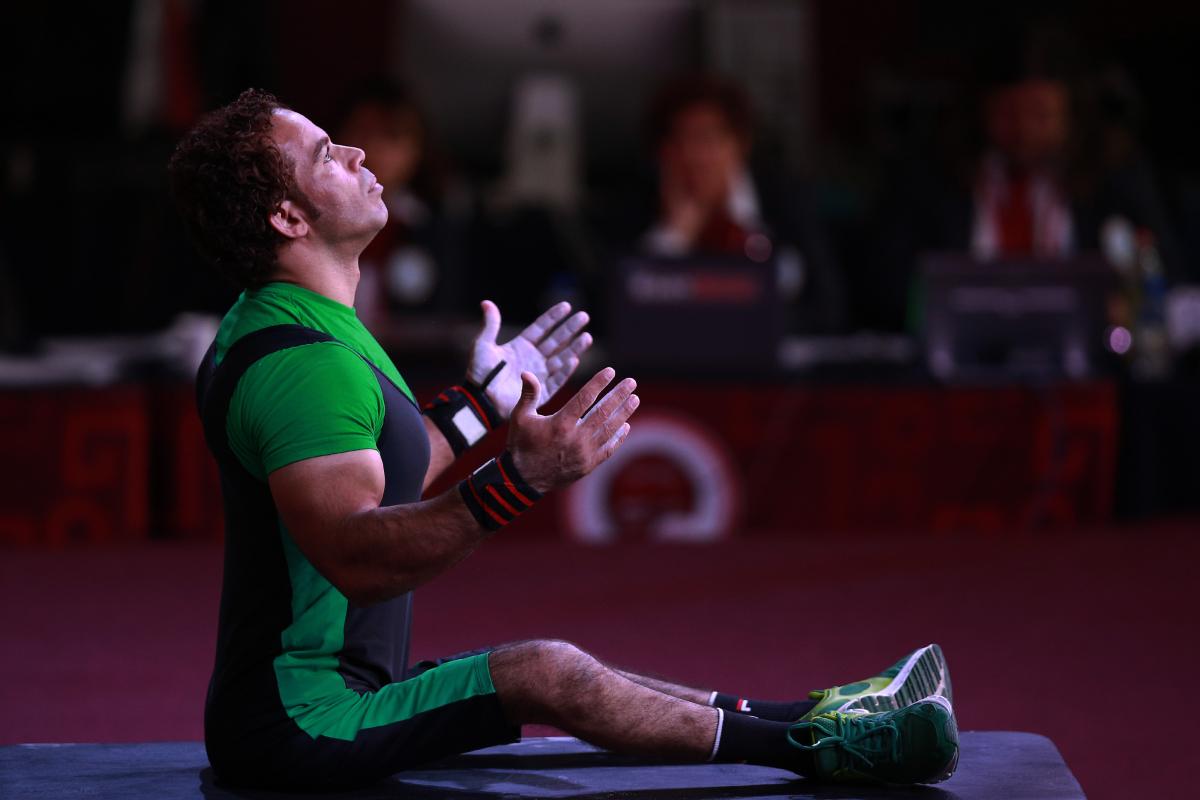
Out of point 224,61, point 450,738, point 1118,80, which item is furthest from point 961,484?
point 224,61

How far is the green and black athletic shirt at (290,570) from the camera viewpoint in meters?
1.89

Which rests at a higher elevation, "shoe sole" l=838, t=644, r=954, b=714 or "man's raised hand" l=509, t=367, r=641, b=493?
"man's raised hand" l=509, t=367, r=641, b=493

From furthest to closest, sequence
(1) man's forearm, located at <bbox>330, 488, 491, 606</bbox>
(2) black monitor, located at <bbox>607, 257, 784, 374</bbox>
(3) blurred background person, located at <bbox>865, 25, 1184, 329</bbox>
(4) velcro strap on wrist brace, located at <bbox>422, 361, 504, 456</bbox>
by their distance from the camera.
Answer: (3) blurred background person, located at <bbox>865, 25, 1184, 329</bbox>, (2) black monitor, located at <bbox>607, 257, 784, 374</bbox>, (4) velcro strap on wrist brace, located at <bbox>422, 361, 504, 456</bbox>, (1) man's forearm, located at <bbox>330, 488, 491, 606</bbox>

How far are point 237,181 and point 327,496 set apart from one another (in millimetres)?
431

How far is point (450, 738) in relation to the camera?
1954 millimetres

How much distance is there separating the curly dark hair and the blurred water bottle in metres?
3.16

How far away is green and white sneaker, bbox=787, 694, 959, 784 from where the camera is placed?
197 centimetres

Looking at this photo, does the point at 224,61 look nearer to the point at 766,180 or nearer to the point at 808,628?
the point at 766,180

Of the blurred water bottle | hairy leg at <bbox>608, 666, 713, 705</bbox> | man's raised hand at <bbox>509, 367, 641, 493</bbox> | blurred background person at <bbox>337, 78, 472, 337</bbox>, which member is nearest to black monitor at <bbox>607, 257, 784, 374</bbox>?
blurred background person at <bbox>337, 78, 472, 337</bbox>

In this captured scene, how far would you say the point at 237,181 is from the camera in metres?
1.94

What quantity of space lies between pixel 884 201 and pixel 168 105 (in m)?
2.72

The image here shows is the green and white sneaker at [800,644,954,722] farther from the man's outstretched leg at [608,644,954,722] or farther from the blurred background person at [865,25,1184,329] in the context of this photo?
the blurred background person at [865,25,1184,329]

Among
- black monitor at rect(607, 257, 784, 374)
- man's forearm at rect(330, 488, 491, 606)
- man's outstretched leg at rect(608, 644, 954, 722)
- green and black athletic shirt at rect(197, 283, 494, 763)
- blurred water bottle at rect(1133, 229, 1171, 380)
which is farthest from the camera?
blurred water bottle at rect(1133, 229, 1171, 380)

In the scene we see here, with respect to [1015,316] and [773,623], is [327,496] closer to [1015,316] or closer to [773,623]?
[773,623]
